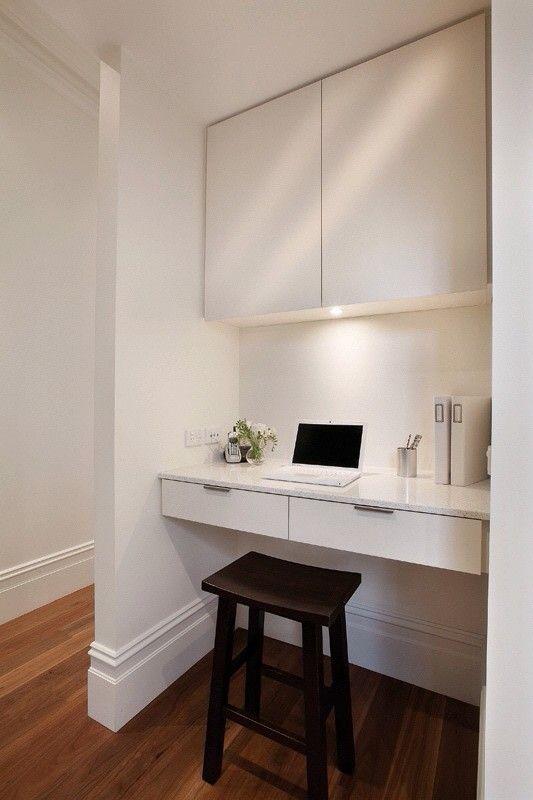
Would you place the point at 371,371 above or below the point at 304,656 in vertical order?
above

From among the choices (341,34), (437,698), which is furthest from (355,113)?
(437,698)

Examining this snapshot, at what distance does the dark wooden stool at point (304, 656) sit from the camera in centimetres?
117

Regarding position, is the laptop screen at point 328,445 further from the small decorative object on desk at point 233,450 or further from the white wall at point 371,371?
the small decorative object on desk at point 233,450

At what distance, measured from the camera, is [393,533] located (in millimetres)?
1290

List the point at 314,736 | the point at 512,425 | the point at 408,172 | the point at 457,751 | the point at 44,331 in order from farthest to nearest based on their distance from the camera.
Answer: the point at 44,331
the point at 408,172
the point at 457,751
the point at 314,736
the point at 512,425

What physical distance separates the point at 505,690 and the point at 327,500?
0.65 m

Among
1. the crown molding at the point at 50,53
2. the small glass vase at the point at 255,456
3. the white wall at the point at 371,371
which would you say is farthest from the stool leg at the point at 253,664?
the crown molding at the point at 50,53

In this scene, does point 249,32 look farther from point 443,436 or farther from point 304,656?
point 304,656

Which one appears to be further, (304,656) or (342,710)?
(342,710)

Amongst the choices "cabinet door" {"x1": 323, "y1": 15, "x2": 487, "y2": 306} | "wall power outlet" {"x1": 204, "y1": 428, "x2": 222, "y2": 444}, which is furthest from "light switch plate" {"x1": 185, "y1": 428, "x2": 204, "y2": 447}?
"cabinet door" {"x1": 323, "y1": 15, "x2": 487, "y2": 306}

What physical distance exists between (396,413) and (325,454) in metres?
0.37

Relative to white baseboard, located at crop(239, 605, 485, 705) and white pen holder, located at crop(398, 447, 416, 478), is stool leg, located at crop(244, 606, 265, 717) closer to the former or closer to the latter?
white baseboard, located at crop(239, 605, 485, 705)

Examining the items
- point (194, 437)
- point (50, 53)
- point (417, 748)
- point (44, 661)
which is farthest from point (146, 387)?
point (50, 53)

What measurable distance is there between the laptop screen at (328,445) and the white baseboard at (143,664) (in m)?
0.89
